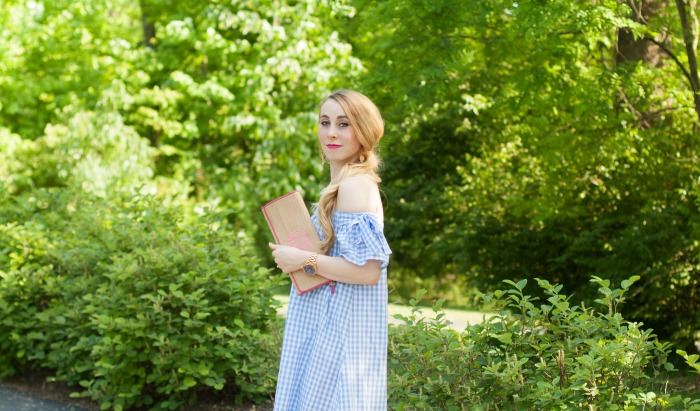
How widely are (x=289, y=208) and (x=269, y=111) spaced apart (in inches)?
559

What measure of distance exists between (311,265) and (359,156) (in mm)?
444

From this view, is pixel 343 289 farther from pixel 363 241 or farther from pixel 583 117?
pixel 583 117

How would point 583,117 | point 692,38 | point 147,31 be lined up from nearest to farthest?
point 692,38 < point 583,117 < point 147,31

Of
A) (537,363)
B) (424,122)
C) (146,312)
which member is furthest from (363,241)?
(424,122)

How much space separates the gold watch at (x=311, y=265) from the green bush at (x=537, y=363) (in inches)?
37.7

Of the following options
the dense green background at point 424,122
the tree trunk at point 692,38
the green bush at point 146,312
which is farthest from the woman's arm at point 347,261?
the tree trunk at point 692,38

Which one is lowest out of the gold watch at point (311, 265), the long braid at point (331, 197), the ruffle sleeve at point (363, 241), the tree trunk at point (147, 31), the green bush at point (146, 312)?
the green bush at point (146, 312)

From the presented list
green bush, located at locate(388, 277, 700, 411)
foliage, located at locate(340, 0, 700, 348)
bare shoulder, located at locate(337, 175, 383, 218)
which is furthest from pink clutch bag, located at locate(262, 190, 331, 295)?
foliage, located at locate(340, 0, 700, 348)

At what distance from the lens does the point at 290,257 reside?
3.27 m

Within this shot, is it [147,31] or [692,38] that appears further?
[147,31]

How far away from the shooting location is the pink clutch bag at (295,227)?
3301 mm

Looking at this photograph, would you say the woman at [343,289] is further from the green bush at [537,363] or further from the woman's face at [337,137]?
the green bush at [537,363]

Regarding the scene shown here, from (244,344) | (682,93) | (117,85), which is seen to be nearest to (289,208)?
(244,344)

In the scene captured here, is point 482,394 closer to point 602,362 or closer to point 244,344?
point 602,362
